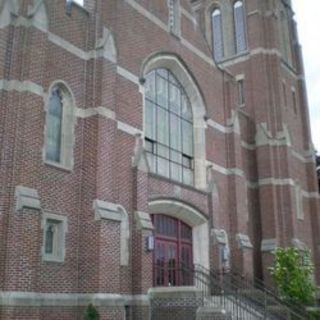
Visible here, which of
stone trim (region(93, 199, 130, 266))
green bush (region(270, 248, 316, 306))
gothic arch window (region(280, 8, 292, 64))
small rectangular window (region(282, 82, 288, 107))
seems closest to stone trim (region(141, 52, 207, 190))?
green bush (region(270, 248, 316, 306))

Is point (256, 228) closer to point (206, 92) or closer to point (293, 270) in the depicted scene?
point (293, 270)

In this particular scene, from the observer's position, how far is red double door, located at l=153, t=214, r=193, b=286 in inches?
753

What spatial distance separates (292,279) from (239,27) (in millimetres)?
15675

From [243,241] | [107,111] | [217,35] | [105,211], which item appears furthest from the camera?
[217,35]

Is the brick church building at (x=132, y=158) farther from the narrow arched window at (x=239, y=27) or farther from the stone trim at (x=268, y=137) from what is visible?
the narrow arched window at (x=239, y=27)

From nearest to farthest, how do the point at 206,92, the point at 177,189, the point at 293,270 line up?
the point at 177,189 → the point at 293,270 → the point at 206,92

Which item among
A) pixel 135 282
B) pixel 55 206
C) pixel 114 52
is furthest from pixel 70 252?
pixel 114 52

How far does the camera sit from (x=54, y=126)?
16484 mm

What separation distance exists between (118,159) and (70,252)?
3.70 meters

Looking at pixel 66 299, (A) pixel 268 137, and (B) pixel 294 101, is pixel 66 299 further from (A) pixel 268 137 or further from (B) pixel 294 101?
(B) pixel 294 101

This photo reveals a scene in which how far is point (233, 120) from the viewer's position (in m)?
24.9

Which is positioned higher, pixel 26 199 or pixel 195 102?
pixel 195 102

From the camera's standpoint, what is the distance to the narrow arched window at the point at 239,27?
3026 cm

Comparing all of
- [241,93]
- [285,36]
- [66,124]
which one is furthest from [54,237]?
[285,36]
